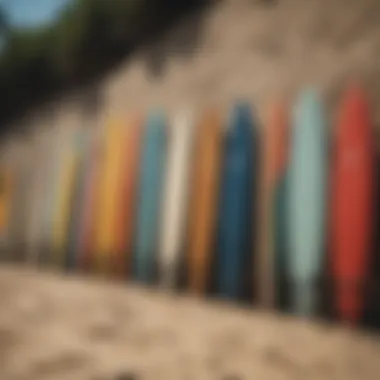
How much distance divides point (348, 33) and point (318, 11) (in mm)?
53

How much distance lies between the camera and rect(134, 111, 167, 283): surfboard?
842 millimetres

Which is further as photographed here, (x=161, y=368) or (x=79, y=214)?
(x=79, y=214)

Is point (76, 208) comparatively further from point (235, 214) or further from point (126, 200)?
point (235, 214)

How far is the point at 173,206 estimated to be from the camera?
2.78ft

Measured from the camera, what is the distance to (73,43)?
37.1 inches

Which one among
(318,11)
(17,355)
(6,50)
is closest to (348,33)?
(318,11)

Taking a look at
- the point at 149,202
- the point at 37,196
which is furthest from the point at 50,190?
the point at 149,202

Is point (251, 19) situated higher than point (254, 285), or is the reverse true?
point (251, 19)

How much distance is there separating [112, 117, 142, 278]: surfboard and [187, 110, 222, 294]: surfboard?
0.08 m

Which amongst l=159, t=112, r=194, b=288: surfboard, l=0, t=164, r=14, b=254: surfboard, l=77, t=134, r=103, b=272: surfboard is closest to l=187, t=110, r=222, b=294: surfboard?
l=159, t=112, r=194, b=288: surfboard

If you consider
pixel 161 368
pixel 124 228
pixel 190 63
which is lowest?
pixel 161 368

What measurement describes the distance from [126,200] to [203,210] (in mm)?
100

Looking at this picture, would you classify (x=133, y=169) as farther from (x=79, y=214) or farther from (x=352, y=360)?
(x=352, y=360)

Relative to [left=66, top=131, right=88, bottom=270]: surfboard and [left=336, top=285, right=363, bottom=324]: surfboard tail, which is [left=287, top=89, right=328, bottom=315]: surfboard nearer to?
[left=336, top=285, right=363, bottom=324]: surfboard tail
